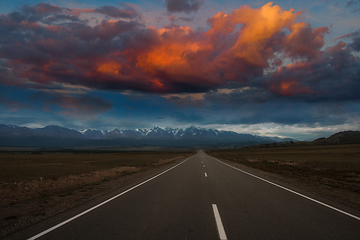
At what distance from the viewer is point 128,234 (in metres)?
5.15

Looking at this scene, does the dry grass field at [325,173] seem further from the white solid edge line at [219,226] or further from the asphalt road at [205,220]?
the white solid edge line at [219,226]

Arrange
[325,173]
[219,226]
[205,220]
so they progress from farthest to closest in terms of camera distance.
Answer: [325,173] < [205,220] < [219,226]

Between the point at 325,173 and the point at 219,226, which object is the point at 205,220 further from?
the point at 325,173

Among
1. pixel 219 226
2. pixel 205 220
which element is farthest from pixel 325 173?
pixel 219 226

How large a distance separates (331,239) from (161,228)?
4048 millimetres

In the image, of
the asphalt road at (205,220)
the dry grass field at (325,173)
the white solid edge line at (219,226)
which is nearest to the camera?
the white solid edge line at (219,226)

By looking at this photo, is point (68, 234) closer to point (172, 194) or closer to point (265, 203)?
point (172, 194)

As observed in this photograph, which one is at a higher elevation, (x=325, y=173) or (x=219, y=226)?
(x=219, y=226)

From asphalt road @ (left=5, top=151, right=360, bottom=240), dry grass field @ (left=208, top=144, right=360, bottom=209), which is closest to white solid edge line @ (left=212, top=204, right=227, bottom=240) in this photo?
asphalt road @ (left=5, top=151, right=360, bottom=240)

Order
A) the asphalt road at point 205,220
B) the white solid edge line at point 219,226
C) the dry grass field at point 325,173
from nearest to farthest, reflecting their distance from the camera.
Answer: the white solid edge line at point 219,226
the asphalt road at point 205,220
the dry grass field at point 325,173

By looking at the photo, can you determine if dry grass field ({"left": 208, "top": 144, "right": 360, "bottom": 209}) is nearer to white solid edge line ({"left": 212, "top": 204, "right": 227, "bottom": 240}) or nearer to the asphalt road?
the asphalt road

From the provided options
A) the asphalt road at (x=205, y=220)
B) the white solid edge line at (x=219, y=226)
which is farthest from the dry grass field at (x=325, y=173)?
the white solid edge line at (x=219, y=226)

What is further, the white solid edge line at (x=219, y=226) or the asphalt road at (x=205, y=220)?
the asphalt road at (x=205, y=220)

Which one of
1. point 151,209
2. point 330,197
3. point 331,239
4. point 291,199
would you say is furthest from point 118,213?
point 330,197
